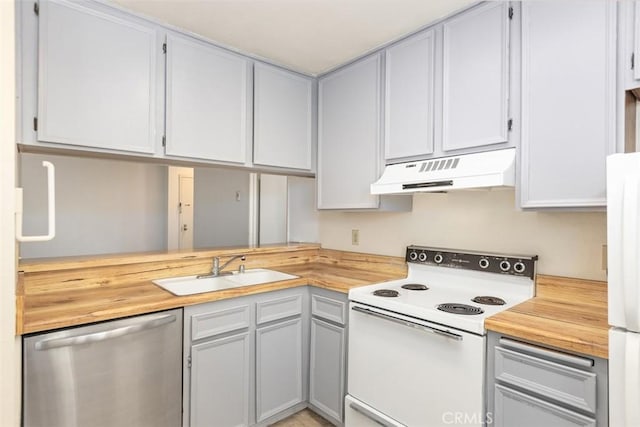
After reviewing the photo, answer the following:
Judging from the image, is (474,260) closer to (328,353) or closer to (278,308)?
(328,353)

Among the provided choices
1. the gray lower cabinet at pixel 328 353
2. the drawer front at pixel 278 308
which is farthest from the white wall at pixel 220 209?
the gray lower cabinet at pixel 328 353

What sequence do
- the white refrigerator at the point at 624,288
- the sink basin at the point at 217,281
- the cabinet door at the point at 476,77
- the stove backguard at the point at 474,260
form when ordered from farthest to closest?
the sink basin at the point at 217,281
the stove backguard at the point at 474,260
the cabinet door at the point at 476,77
the white refrigerator at the point at 624,288

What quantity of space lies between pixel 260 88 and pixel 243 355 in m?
1.75

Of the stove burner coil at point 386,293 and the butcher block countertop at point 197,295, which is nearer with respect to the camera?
Answer: the butcher block countertop at point 197,295

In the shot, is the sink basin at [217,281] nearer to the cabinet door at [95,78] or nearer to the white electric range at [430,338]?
the white electric range at [430,338]

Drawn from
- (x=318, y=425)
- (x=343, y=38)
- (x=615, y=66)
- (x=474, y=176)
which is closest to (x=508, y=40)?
(x=615, y=66)

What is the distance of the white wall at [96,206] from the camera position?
2924 millimetres

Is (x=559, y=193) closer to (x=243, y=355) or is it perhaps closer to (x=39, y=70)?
(x=243, y=355)

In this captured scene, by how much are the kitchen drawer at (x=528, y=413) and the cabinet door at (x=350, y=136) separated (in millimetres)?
1273

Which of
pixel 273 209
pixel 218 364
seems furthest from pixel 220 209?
pixel 218 364

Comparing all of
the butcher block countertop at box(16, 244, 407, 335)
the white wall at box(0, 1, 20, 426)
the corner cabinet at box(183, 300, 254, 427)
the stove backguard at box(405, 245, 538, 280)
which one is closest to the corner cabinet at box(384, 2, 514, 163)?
the stove backguard at box(405, 245, 538, 280)

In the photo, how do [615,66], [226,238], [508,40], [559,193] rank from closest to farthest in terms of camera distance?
[615,66] < [559,193] < [508,40] < [226,238]

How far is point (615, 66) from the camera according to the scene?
1.35 meters

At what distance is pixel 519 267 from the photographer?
5.94 ft
